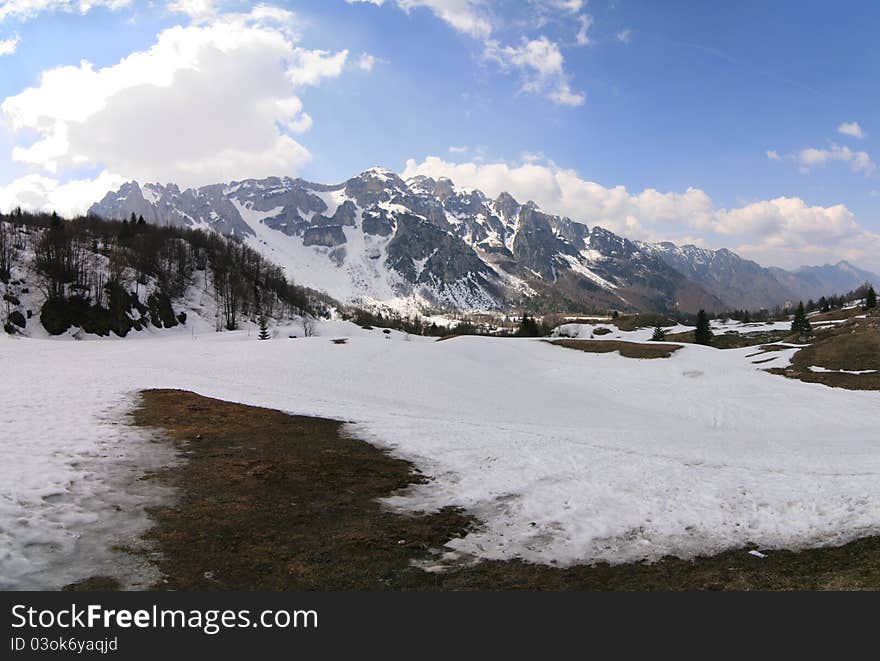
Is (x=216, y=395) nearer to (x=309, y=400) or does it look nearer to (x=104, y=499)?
(x=309, y=400)

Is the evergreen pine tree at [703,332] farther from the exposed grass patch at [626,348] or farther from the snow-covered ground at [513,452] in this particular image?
the snow-covered ground at [513,452]

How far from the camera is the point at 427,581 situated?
8.59 meters

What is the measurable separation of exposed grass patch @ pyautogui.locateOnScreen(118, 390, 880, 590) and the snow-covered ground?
789 mm

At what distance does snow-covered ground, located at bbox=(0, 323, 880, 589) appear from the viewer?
34.7ft

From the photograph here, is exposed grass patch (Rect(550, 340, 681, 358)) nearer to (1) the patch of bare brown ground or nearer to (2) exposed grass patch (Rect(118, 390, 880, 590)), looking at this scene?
(1) the patch of bare brown ground

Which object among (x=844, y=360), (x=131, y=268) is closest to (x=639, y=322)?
(x=844, y=360)

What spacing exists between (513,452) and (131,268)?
353 ft

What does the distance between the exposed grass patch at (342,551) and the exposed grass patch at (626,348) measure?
55571 millimetres

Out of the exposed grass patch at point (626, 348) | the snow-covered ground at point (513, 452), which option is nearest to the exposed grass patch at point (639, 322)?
the exposed grass patch at point (626, 348)

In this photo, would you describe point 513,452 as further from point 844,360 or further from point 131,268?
point 131,268

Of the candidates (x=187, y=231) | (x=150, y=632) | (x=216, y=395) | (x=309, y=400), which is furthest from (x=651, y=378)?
(x=187, y=231)

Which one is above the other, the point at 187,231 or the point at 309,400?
the point at 187,231

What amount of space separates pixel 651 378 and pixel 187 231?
15341 cm

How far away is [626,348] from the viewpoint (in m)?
66.7
